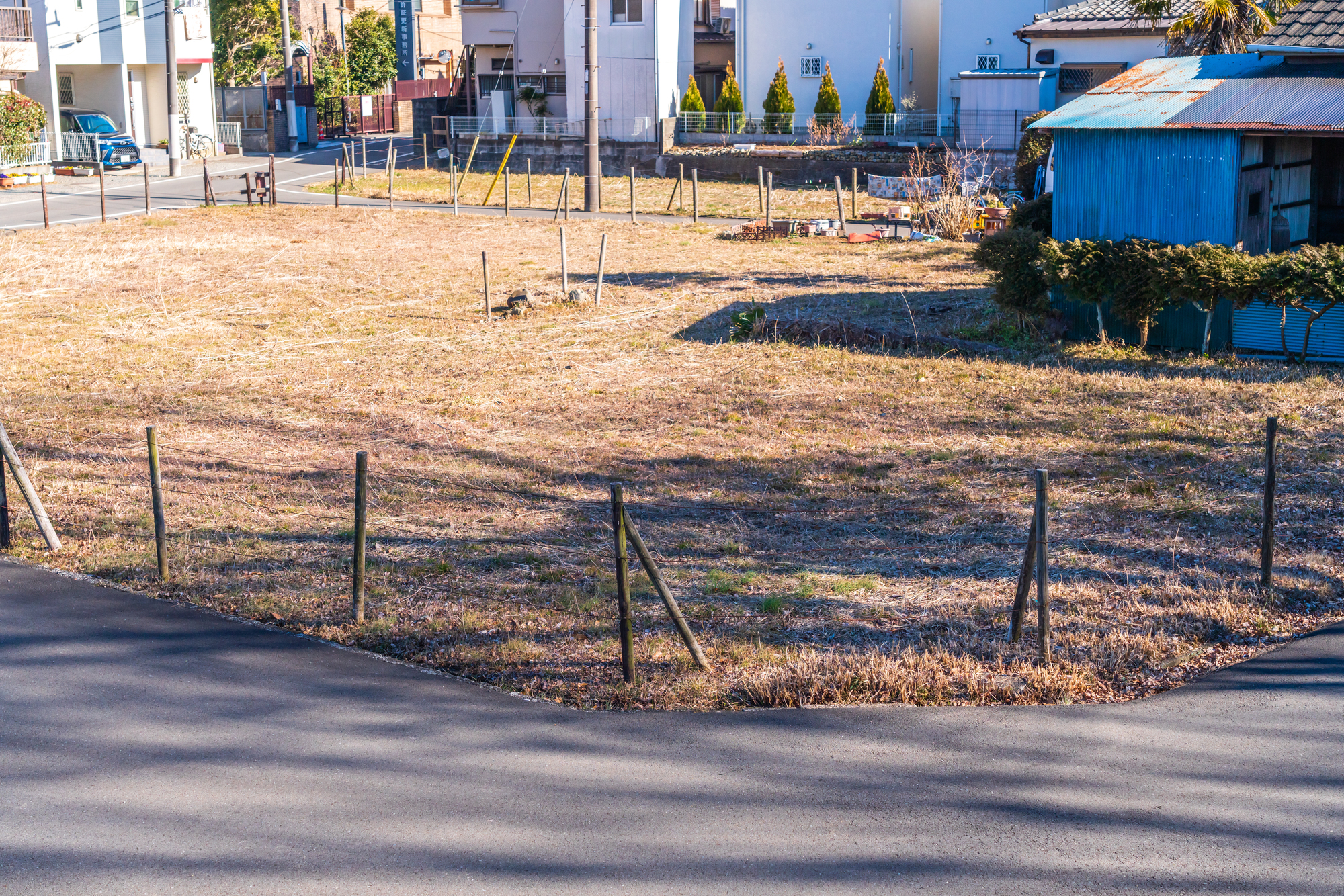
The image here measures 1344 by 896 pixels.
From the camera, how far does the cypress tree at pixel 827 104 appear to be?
44625 mm

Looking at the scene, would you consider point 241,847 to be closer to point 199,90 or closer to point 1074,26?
point 1074,26

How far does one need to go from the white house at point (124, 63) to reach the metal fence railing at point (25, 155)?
5.35 feet

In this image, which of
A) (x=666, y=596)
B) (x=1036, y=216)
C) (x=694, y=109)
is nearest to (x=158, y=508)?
(x=666, y=596)

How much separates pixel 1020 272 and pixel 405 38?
5023 cm

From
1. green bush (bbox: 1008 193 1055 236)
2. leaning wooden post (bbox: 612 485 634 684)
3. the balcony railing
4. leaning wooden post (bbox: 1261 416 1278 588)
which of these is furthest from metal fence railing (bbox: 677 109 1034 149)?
leaning wooden post (bbox: 612 485 634 684)

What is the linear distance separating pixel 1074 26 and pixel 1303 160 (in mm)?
22776

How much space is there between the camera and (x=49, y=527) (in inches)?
382

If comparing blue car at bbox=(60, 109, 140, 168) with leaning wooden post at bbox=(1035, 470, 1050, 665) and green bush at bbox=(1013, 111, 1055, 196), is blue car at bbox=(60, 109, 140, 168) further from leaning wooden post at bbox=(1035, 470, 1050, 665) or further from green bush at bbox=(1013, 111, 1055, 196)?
leaning wooden post at bbox=(1035, 470, 1050, 665)

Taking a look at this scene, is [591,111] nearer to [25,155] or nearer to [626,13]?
[626,13]

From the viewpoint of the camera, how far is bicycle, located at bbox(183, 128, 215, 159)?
51.7 m

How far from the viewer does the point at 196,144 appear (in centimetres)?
5222

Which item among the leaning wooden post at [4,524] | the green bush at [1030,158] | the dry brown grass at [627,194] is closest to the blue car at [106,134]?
the dry brown grass at [627,194]

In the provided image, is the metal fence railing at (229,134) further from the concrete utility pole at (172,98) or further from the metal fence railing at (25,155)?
the metal fence railing at (25,155)

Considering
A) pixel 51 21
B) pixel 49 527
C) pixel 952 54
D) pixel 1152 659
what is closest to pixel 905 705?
pixel 1152 659
